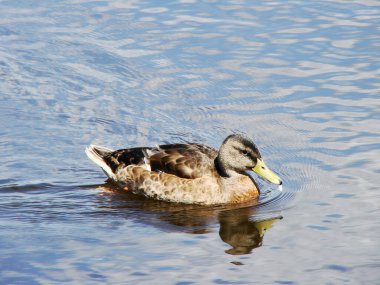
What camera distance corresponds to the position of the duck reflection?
1212 centimetres

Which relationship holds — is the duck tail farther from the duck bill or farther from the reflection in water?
the duck bill

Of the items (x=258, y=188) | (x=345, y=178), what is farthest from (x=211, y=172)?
(x=345, y=178)

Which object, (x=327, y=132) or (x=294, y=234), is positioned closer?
(x=294, y=234)

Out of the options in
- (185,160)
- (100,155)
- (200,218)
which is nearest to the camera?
(200,218)

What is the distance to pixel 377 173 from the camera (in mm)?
13641

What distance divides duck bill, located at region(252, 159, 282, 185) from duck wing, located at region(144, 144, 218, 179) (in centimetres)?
70

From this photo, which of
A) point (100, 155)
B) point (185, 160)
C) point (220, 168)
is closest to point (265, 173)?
point (220, 168)

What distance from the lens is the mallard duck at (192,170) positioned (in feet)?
45.0

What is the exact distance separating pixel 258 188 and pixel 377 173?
1779 mm

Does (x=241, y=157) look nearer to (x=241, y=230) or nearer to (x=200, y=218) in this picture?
(x=200, y=218)

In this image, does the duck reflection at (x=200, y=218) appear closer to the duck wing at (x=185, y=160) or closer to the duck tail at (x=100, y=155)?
the duck tail at (x=100, y=155)

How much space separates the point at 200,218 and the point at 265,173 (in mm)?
1272

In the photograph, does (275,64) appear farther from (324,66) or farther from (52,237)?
(52,237)

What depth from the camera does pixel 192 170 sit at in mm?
13867
